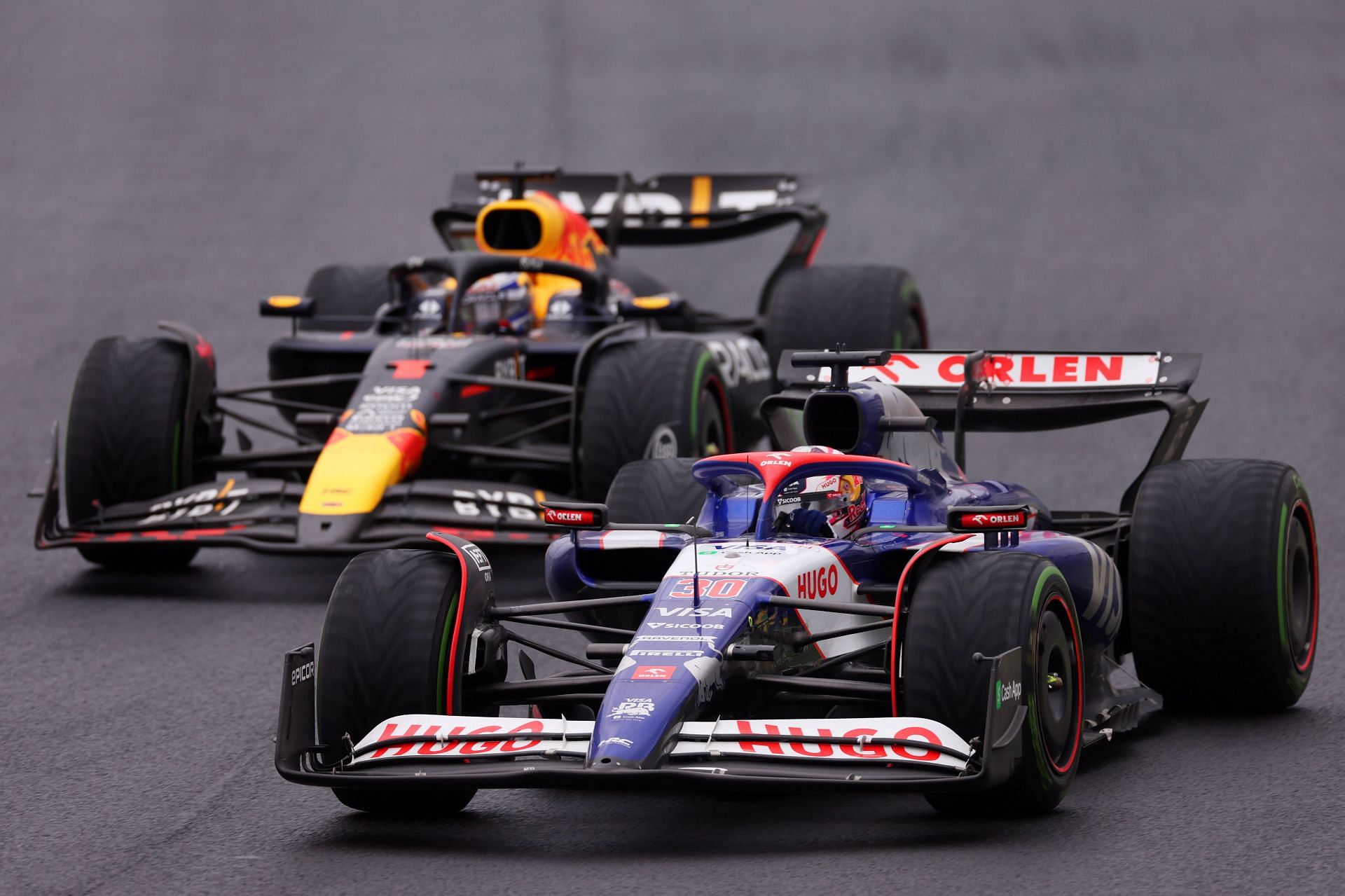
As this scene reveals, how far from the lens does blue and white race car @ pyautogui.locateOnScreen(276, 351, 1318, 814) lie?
18.0 feet

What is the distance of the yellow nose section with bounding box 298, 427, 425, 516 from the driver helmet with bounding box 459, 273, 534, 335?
235 cm

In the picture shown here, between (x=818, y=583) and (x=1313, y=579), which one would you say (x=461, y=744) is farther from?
(x=1313, y=579)

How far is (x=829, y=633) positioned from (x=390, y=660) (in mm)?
1417

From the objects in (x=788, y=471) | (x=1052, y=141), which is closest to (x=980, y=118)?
(x=1052, y=141)

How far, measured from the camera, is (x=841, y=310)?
13820 mm

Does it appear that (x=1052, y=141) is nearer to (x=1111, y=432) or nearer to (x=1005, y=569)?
(x=1111, y=432)

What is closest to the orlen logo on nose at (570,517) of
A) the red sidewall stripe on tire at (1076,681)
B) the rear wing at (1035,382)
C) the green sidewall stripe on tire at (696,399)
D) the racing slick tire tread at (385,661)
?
the racing slick tire tread at (385,661)

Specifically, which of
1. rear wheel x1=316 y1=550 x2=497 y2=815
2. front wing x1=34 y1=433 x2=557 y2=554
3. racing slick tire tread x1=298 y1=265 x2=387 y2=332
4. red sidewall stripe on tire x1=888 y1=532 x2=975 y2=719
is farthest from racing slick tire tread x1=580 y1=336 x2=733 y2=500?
red sidewall stripe on tire x1=888 y1=532 x2=975 y2=719

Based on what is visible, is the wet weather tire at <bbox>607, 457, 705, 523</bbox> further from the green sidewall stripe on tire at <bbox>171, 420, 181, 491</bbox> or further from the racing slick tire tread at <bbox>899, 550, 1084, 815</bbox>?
the green sidewall stripe on tire at <bbox>171, 420, 181, 491</bbox>

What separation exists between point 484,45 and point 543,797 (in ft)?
73.6

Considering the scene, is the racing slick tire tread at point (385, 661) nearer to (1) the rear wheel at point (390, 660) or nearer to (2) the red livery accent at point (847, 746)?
(1) the rear wheel at point (390, 660)

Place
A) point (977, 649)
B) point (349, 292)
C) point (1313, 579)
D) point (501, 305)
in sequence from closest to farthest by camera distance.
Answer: point (977, 649), point (1313, 579), point (501, 305), point (349, 292)

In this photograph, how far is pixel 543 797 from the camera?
21.1 ft

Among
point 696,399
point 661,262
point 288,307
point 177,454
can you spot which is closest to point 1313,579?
point 696,399
